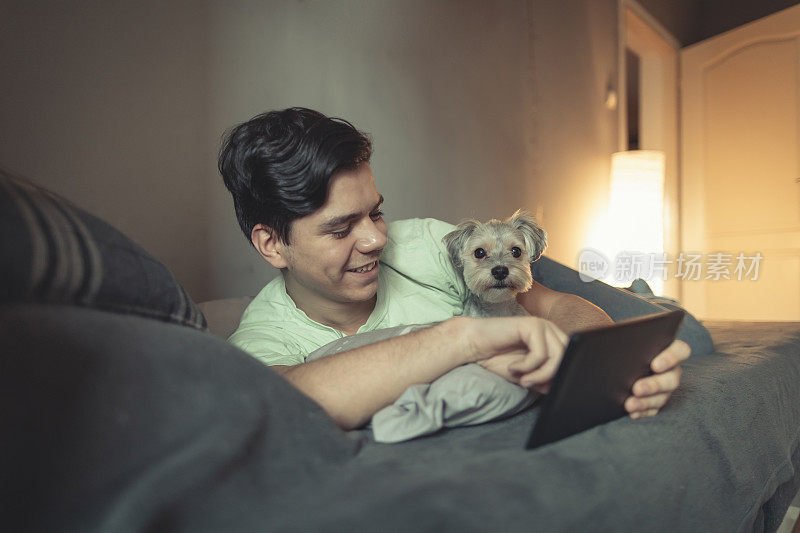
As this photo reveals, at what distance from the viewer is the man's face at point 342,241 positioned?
1.18 m

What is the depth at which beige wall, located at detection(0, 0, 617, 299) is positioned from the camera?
1.33 meters

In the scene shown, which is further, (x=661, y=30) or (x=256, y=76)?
(x=661, y=30)

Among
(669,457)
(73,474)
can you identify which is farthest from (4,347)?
(669,457)

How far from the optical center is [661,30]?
4.49m

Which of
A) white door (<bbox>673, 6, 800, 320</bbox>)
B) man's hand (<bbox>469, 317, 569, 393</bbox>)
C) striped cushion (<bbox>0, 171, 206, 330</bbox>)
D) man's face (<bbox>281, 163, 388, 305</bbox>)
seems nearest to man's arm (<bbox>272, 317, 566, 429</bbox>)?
man's hand (<bbox>469, 317, 569, 393</bbox>)

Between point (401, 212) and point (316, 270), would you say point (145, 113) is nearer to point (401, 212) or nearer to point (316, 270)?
point (316, 270)

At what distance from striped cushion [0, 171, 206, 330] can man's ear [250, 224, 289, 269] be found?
587 millimetres

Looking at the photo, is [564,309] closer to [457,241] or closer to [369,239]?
[457,241]

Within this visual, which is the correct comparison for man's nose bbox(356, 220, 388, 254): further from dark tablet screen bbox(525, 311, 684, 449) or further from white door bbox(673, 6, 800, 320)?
white door bbox(673, 6, 800, 320)

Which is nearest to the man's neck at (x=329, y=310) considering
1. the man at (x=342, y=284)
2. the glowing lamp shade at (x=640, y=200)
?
the man at (x=342, y=284)

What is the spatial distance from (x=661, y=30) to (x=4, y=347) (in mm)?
5259

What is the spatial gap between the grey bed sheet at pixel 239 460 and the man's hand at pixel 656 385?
3 centimetres

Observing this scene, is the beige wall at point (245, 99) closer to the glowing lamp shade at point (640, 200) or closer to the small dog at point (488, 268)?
the small dog at point (488, 268)

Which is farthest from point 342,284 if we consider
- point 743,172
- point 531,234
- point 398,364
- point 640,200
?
point 743,172
